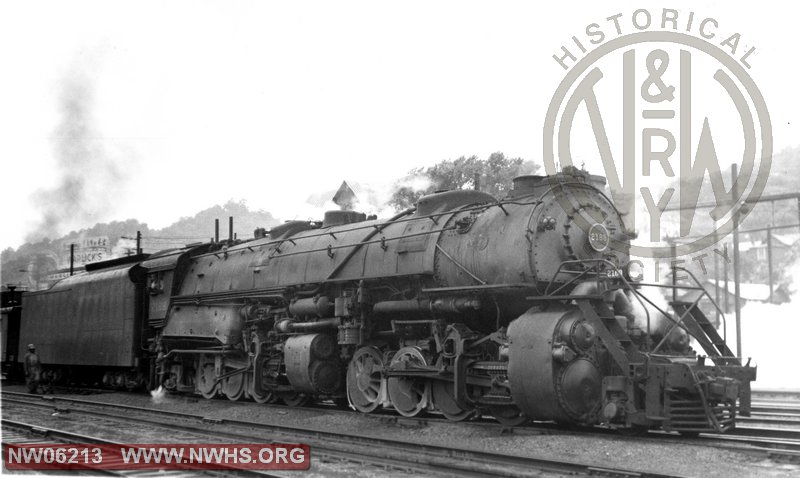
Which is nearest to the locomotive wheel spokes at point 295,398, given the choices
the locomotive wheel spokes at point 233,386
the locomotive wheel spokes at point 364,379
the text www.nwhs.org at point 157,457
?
the locomotive wheel spokes at point 233,386

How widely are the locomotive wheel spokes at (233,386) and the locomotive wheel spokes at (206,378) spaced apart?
31cm

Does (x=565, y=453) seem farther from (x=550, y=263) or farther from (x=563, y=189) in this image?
(x=563, y=189)

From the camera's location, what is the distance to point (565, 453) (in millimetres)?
9016

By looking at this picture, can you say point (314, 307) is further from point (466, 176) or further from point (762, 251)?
point (762, 251)

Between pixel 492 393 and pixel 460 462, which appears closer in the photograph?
pixel 460 462

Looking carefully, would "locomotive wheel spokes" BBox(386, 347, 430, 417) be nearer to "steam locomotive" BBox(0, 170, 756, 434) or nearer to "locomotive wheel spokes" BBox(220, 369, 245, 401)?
"steam locomotive" BBox(0, 170, 756, 434)

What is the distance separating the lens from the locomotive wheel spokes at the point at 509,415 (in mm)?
10992

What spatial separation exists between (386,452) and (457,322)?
2.94m

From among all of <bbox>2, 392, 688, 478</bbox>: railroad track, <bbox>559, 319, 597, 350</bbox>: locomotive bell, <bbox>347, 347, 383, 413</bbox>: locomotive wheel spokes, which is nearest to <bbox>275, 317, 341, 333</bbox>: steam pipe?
<bbox>347, 347, 383, 413</bbox>: locomotive wheel spokes

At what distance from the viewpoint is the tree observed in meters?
40.2

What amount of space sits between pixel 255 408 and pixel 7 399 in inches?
330

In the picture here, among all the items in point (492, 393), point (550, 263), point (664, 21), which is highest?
point (664, 21)

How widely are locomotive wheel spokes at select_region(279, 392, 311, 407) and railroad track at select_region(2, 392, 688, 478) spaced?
92.3 inches

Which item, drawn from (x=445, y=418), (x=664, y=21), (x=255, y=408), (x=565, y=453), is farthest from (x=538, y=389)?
(x=255, y=408)
